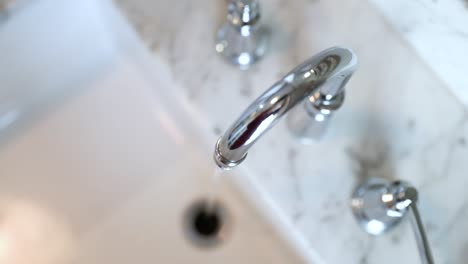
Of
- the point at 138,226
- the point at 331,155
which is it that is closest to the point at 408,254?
the point at 331,155

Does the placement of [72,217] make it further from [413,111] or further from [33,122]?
[413,111]

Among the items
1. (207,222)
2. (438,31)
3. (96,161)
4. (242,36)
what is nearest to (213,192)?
(207,222)

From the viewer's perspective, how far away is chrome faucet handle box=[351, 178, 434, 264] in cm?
57

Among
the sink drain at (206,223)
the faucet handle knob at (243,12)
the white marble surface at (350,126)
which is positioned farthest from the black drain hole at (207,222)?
the faucet handle knob at (243,12)

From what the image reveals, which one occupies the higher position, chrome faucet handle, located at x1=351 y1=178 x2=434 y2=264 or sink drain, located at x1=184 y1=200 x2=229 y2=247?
sink drain, located at x1=184 y1=200 x2=229 y2=247

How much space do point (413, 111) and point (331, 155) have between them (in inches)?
4.3

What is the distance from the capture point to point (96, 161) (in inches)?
36.5

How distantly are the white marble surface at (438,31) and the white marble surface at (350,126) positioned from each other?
1 cm

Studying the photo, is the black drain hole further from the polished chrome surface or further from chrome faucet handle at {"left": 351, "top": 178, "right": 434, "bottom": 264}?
the polished chrome surface

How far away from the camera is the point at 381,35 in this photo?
68cm

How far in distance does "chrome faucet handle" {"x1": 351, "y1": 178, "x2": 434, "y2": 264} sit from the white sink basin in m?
0.20

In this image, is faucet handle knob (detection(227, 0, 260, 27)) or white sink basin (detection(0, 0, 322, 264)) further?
white sink basin (detection(0, 0, 322, 264))

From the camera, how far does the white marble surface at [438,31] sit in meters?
0.58

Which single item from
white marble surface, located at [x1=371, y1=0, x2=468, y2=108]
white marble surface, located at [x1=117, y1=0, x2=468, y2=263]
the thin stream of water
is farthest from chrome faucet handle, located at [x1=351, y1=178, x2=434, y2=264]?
the thin stream of water
